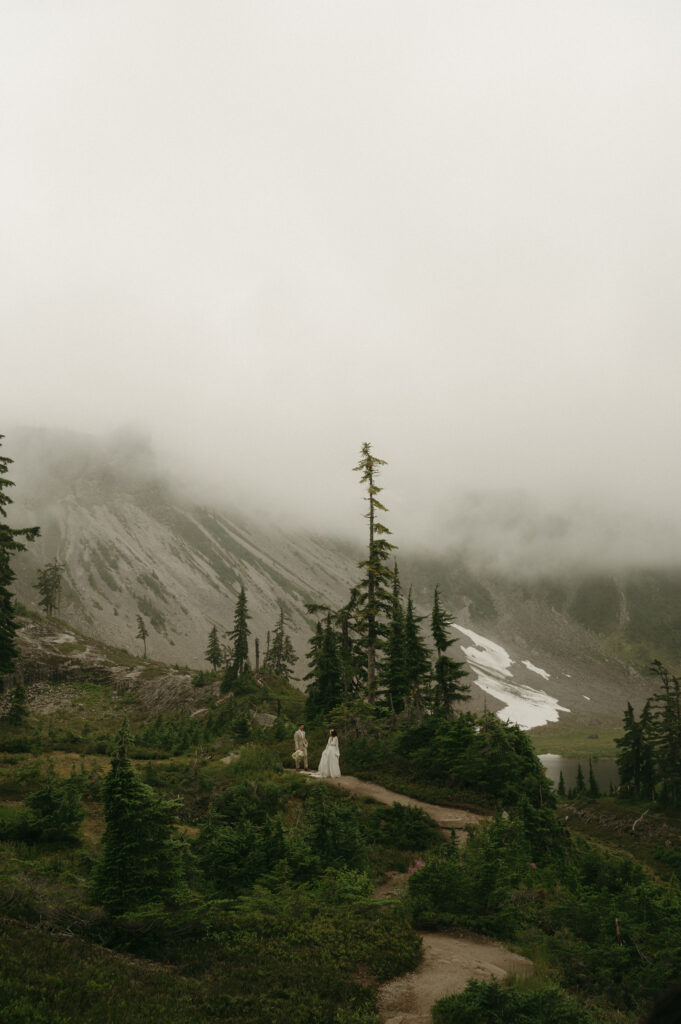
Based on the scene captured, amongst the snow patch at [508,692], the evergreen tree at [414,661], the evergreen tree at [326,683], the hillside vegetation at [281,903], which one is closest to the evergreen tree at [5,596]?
the hillside vegetation at [281,903]

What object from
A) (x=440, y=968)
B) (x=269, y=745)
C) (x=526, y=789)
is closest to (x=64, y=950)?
(x=440, y=968)

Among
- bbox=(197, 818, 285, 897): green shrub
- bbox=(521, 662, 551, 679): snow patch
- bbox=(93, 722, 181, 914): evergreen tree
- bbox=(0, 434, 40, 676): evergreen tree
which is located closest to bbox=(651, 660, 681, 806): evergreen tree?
bbox=(197, 818, 285, 897): green shrub

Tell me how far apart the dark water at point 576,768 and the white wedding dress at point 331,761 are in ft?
200

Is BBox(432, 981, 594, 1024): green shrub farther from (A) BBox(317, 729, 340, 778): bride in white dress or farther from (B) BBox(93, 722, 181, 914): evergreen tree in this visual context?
(A) BBox(317, 729, 340, 778): bride in white dress

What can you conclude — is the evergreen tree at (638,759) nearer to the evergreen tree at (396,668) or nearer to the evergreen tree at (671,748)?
the evergreen tree at (671,748)

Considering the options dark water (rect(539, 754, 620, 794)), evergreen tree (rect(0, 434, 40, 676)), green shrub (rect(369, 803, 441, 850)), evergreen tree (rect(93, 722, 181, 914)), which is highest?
evergreen tree (rect(0, 434, 40, 676))

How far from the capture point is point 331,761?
2355cm

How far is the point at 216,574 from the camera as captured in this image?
593 feet

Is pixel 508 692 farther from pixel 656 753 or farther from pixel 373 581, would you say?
pixel 373 581

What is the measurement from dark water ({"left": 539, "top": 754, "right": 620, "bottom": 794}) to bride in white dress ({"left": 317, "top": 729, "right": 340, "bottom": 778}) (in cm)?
6110

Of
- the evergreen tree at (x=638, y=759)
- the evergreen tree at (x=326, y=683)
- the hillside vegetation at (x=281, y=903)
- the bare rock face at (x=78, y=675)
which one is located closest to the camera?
the hillside vegetation at (x=281, y=903)

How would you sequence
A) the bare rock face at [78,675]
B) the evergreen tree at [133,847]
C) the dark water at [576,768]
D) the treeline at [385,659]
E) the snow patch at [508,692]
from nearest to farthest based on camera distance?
the evergreen tree at [133,847], the treeline at [385,659], the bare rock face at [78,675], the dark water at [576,768], the snow patch at [508,692]

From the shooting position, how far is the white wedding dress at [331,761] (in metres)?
23.4

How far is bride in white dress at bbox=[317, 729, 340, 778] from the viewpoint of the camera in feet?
76.7
